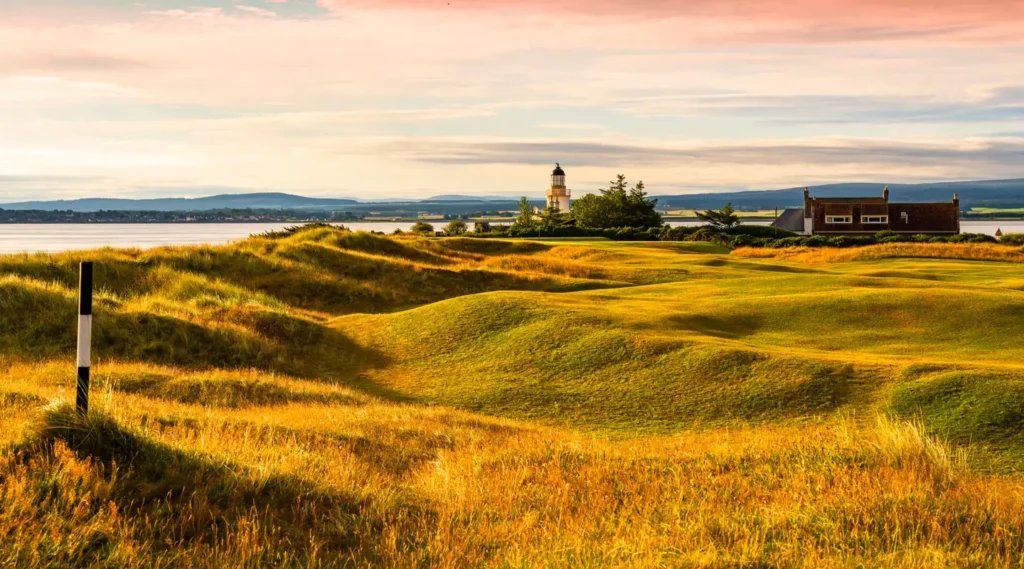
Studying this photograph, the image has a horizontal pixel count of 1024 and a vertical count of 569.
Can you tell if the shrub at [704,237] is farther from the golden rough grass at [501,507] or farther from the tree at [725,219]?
the golden rough grass at [501,507]

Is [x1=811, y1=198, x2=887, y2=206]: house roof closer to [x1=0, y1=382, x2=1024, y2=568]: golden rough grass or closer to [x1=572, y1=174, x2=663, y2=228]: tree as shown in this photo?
[x1=572, y1=174, x2=663, y2=228]: tree

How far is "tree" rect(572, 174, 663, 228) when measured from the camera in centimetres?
12275

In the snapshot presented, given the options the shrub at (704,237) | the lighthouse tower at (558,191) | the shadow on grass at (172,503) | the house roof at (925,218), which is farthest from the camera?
the lighthouse tower at (558,191)

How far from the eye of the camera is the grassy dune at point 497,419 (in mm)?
7184

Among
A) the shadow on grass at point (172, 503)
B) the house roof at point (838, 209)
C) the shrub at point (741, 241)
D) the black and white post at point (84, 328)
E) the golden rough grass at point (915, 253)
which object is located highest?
the house roof at point (838, 209)

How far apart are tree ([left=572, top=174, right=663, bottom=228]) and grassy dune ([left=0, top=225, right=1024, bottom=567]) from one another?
80233 millimetres

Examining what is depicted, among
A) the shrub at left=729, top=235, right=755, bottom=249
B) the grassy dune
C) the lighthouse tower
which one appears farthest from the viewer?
the lighthouse tower

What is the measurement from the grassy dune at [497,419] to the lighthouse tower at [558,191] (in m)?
120

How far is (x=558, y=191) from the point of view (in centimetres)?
16275

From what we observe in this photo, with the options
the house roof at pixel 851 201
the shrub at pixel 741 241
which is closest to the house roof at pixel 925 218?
the house roof at pixel 851 201

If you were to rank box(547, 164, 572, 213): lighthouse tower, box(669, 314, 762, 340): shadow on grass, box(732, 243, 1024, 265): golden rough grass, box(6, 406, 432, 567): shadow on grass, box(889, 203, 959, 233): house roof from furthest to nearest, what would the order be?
box(547, 164, 572, 213): lighthouse tower < box(889, 203, 959, 233): house roof < box(732, 243, 1024, 265): golden rough grass < box(669, 314, 762, 340): shadow on grass < box(6, 406, 432, 567): shadow on grass

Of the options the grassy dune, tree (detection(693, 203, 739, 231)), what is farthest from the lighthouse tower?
the grassy dune

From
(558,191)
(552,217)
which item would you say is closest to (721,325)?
(552,217)

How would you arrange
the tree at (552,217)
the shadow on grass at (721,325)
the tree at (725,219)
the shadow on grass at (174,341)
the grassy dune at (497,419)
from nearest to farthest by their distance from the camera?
the grassy dune at (497,419)
the shadow on grass at (174,341)
the shadow on grass at (721,325)
the tree at (725,219)
the tree at (552,217)
